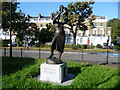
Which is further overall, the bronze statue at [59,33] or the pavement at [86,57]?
the pavement at [86,57]

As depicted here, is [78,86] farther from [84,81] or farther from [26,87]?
[26,87]

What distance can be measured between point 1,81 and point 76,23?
89.5 ft

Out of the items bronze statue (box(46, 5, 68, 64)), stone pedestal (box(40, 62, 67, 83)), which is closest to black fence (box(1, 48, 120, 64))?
bronze statue (box(46, 5, 68, 64))

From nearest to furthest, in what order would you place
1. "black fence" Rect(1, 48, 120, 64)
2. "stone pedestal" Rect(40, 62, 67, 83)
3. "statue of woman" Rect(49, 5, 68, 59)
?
"stone pedestal" Rect(40, 62, 67, 83), "statue of woman" Rect(49, 5, 68, 59), "black fence" Rect(1, 48, 120, 64)

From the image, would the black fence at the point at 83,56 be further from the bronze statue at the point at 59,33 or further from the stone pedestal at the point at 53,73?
the stone pedestal at the point at 53,73

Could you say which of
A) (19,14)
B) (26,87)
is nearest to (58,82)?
(26,87)

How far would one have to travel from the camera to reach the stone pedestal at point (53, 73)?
655cm

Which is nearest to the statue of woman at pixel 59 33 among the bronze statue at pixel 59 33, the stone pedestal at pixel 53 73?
the bronze statue at pixel 59 33

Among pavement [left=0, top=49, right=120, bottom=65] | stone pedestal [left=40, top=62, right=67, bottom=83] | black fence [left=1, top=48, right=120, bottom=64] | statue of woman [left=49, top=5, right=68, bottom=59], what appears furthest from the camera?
black fence [left=1, top=48, right=120, bottom=64]

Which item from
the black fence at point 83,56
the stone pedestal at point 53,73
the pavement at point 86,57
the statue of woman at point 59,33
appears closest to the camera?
the stone pedestal at point 53,73

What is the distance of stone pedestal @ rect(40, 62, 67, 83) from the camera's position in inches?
258

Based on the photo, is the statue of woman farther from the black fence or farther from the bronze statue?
the black fence

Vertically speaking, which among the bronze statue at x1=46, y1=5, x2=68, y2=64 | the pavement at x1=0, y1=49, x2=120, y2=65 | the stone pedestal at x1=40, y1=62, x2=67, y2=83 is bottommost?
the pavement at x1=0, y1=49, x2=120, y2=65

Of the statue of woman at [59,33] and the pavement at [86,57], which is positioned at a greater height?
the statue of woman at [59,33]
